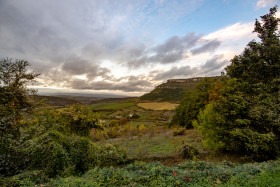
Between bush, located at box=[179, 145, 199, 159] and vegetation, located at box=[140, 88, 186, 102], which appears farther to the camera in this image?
vegetation, located at box=[140, 88, 186, 102]

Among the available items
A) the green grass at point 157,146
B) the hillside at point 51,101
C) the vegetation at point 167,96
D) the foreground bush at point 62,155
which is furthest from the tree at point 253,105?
the vegetation at point 167,96

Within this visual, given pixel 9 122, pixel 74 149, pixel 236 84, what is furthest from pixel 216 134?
pixel 9 122

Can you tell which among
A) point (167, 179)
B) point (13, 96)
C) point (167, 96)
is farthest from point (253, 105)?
point (167, 96)

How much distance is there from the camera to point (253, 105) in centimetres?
859

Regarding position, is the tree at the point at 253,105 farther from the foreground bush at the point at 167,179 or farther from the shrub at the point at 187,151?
the foreground bush at the point at 167,179

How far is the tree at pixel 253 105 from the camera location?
768 centimetres

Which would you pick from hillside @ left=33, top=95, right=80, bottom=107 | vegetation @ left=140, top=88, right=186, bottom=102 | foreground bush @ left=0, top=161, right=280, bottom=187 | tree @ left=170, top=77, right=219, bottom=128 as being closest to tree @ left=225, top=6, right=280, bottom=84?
foreground bush @ left=0, top=161, right=280, bottom=187

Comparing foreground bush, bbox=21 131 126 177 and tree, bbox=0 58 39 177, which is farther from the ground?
tree, bbox=0 58 39 177

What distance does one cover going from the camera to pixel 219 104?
9.33 m

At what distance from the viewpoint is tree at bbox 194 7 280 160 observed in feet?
25.2

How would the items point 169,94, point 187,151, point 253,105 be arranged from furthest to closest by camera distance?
point 169,94
point 187,151
point 253,105

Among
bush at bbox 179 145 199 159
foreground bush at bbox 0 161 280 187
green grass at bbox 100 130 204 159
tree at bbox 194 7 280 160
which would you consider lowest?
green grass at bbox 100 130 204 159

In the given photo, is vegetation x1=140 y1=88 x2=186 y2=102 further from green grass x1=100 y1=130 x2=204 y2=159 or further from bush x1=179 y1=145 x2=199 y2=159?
bush x1=179 y1=145 x2=199 y2=159

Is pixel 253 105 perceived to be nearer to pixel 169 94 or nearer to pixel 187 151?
pixel 187 151
